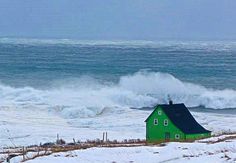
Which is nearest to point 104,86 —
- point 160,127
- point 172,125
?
point 160,127

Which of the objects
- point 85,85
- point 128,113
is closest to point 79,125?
point 128,113

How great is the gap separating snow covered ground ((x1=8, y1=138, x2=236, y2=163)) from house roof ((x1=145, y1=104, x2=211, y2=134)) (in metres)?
13.7

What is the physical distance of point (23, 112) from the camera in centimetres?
5272

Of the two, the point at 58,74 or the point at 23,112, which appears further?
the point at 58,74

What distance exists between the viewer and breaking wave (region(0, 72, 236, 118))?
5722 cm

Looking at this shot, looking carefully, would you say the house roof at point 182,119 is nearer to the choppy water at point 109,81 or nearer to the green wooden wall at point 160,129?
the green wooden wall at point 160,129

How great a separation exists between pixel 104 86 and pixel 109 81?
292 inches

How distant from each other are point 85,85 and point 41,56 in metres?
54.7

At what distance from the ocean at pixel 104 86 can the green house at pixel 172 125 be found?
6.53 m

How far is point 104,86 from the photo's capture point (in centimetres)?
8031

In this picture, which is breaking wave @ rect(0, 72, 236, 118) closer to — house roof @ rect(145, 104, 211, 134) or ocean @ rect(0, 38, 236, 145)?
ocean @ rect(0, 38, 236, 145)

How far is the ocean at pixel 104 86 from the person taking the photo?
52906mm

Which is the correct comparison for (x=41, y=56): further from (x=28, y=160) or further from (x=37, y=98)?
(x=28, y=160)

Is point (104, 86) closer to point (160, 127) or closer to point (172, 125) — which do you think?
point (160, 127)
